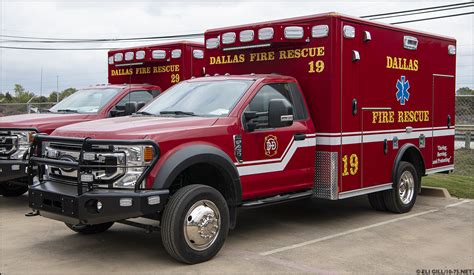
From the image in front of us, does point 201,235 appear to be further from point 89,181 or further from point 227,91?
point 227,91

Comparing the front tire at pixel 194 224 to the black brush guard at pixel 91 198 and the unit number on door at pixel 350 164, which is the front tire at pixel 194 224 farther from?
the unit number on door at pixel 350 164

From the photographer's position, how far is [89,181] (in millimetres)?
5328

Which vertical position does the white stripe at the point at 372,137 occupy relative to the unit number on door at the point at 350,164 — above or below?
above

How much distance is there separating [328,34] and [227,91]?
5.32ft

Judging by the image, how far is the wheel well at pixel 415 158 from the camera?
8820 mm

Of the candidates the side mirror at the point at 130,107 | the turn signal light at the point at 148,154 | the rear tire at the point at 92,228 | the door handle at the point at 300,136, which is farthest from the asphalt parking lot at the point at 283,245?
the side mirror at the point at 130,107

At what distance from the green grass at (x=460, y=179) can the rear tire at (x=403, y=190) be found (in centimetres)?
169

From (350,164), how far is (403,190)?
1.68 metres

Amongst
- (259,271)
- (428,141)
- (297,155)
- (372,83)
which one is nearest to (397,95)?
(372,83)

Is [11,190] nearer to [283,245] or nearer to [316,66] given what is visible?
[283,245]

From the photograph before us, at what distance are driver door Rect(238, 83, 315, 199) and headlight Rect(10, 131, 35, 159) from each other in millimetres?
3959

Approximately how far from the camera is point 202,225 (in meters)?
5.64

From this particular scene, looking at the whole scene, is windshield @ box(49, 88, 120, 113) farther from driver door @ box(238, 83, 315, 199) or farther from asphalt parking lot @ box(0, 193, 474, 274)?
driver door @ box(238, 83, 315, 199)

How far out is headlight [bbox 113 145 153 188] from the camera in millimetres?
5328
